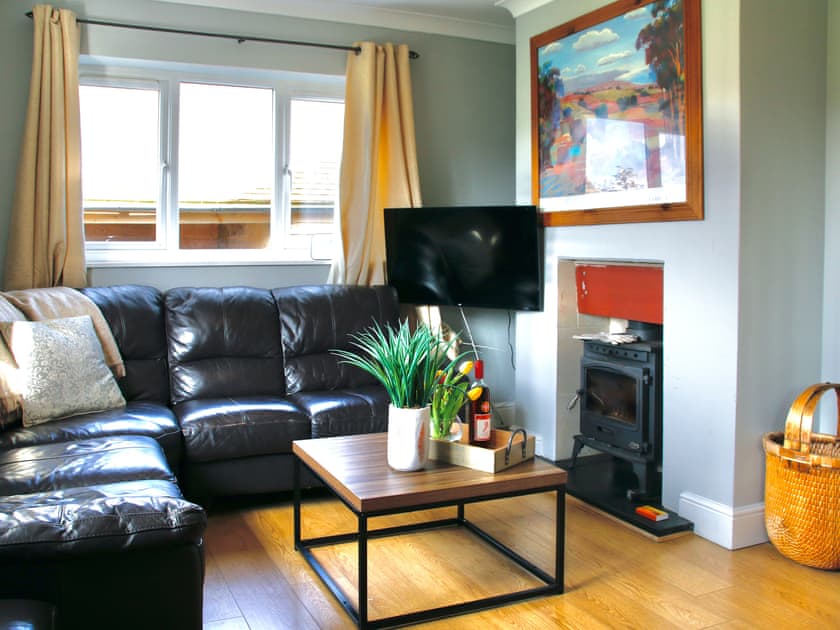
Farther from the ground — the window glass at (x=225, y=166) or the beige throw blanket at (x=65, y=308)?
the window glass at (x=225, y=166)

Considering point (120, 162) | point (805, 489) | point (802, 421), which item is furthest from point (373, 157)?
point (805, 489)

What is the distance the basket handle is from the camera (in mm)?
3102

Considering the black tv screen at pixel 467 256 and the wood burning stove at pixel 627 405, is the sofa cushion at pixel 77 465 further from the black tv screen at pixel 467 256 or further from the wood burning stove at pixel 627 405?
the wood burning stove at pixel 627 405

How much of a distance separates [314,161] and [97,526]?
3.59 m

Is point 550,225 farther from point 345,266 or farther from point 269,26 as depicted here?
point 269,26

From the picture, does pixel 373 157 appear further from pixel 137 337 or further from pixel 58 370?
pixel 58 370

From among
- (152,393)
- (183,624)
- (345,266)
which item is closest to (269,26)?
(345,266)

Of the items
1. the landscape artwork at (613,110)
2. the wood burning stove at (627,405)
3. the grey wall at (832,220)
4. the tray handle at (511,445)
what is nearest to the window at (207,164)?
the landscape artwork at (613,110)

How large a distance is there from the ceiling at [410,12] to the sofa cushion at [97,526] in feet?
11.4

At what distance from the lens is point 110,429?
3.32m

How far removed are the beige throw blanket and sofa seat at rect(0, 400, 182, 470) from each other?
13.0 inches

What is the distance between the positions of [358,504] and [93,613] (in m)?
1.00

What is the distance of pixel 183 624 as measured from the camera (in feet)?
5.43

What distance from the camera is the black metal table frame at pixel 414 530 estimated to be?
8.24ft
